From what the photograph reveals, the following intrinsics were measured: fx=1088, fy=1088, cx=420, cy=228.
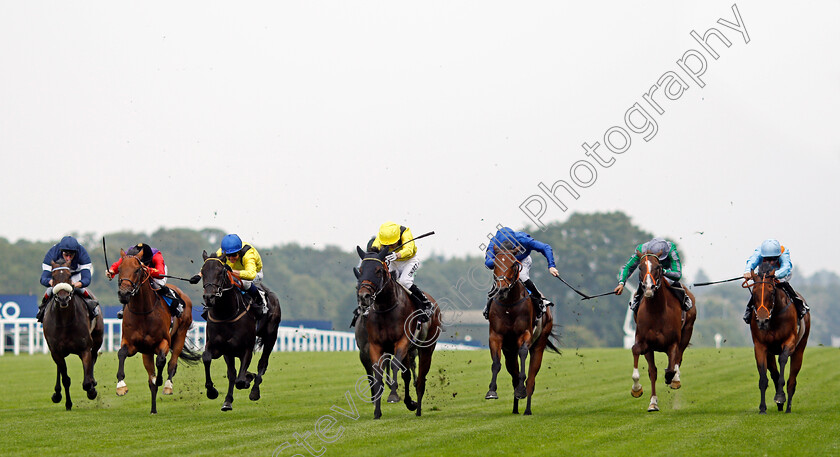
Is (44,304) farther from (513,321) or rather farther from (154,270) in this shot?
(513,321)

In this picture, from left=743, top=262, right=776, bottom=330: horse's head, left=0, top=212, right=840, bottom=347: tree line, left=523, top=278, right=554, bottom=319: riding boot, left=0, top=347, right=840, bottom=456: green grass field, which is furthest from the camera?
left=0, top=212, right=840, bottom=347: tree line

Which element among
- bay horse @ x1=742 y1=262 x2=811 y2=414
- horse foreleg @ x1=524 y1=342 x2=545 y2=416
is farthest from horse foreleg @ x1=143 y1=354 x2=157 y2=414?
bay horse @ x1=742 y1=262 x2=811 y2=414

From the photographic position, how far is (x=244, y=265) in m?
15.2

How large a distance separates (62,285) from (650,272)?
779cm

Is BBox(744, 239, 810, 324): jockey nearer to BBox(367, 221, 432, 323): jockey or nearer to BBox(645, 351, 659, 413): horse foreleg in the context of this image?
BBox(645, 351, 659, 413): horse foreleg

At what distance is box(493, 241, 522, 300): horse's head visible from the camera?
45.0ft

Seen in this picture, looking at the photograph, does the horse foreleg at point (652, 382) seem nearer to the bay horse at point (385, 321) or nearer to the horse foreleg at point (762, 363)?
the horse foreleg at point (762, 363)

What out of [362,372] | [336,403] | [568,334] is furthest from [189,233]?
[336,403]

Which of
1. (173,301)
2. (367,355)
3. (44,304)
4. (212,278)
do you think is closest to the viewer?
(212,278)

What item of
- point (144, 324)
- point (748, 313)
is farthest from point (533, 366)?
point (144, 324)

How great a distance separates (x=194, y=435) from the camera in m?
12.0

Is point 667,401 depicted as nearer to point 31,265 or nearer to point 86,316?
point 86,316

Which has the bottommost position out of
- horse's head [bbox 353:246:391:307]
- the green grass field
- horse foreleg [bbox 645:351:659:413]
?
the green grass field

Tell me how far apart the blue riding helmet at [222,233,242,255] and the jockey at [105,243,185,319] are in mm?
1030
